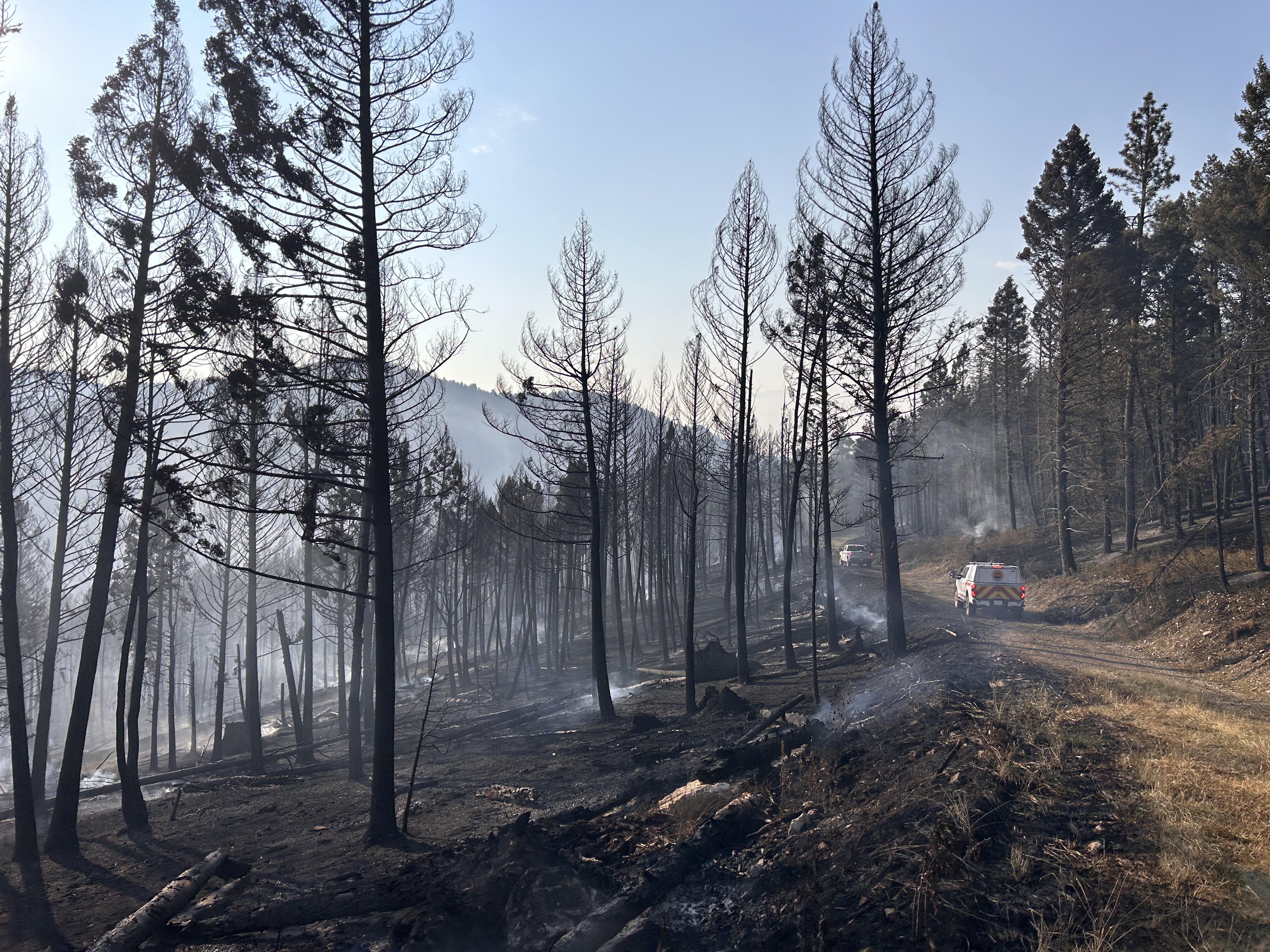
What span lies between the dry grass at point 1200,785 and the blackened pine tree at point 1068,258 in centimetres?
2117

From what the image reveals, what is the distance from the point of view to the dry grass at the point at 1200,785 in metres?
5.39

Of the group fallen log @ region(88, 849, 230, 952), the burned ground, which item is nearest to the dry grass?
the burned ground

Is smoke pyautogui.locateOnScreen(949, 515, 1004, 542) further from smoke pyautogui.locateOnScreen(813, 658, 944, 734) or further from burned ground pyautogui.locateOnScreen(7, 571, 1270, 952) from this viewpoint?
burned ground pyautogui.locateOnScreen(7, 571, 1270, 952)

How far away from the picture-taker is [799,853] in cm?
710

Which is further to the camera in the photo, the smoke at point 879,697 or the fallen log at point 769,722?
the fallen log at point 769,722

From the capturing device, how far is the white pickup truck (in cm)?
2616

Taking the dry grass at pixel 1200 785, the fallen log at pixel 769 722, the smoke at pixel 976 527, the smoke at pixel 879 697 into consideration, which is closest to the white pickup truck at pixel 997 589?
the smoke at pixel 879 697

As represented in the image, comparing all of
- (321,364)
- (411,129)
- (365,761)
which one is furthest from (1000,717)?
(365,761)

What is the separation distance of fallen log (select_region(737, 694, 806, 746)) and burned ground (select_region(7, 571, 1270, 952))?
0.95 feet

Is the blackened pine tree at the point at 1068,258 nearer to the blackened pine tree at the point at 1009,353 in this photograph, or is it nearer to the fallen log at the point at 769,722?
the blackened pine tree at the point at 1009,353

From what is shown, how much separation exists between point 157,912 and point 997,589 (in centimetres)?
2566

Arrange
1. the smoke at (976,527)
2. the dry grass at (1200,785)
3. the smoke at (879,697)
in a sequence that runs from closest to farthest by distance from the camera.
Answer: the dry grass at (1200,785) < the smoke at (879,697) < the smoke at (976,527)

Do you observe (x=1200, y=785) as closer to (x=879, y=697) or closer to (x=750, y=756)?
(x=750, y=756)

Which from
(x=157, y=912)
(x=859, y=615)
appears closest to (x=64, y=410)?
(x=157, y=912)
